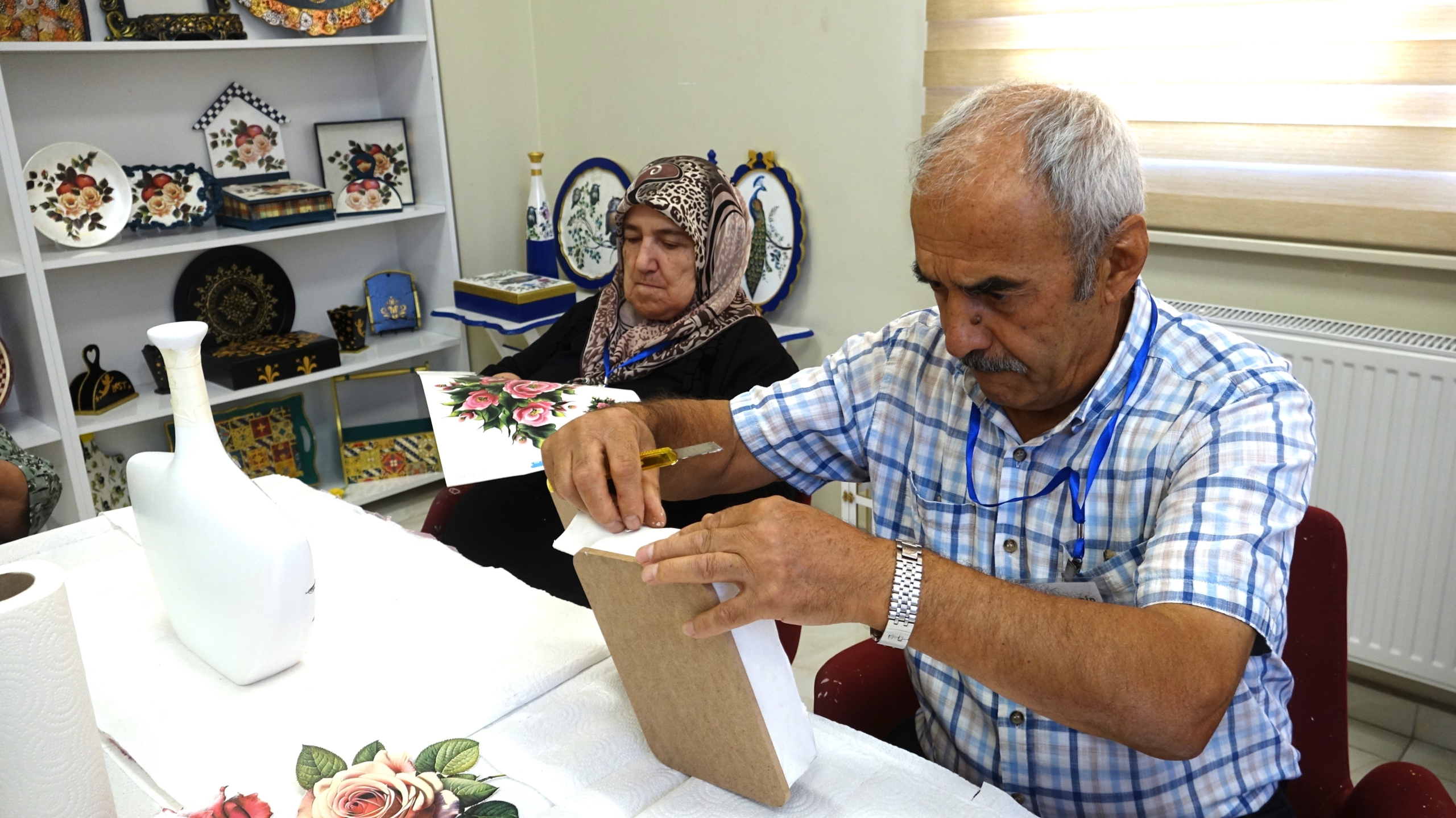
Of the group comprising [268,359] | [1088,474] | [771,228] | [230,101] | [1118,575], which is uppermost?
[230,101]

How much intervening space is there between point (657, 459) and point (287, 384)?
238cm

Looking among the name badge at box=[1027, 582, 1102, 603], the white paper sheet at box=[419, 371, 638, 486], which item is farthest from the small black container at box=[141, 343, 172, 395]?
the name badge at box=[1027, 582, 1102, 603]

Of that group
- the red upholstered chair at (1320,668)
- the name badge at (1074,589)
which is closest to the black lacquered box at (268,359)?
the name badge at (1074,589)

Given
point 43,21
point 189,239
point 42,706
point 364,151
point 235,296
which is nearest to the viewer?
point 42,706

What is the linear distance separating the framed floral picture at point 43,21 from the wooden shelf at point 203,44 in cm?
4

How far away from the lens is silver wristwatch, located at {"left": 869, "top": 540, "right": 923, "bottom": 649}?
0.98 meters

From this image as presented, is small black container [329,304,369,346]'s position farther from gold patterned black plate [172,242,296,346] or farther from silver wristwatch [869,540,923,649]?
silver wristwatch [869,540,923,649]

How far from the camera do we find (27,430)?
2838mm

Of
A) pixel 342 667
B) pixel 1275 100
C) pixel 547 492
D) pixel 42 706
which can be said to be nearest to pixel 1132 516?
pixel 342 667

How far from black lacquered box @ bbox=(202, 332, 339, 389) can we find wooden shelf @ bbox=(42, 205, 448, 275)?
31 centimetres

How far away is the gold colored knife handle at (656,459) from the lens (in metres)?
1.26

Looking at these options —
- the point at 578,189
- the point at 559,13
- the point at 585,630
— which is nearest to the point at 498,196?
the point at 578,189

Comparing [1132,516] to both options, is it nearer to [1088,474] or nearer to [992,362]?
[1088,474]

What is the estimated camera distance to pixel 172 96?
317 centimetres
